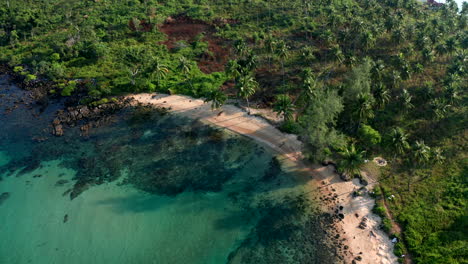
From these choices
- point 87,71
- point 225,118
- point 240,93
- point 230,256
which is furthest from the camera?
point 87,71

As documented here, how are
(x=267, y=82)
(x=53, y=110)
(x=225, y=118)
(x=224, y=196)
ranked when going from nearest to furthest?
(x=224, y=196)
(x=225, y=118)
(x=53, y=110)
(x=267, y=82)

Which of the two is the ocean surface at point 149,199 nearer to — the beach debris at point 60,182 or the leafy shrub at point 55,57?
the beach debris at point 60,182

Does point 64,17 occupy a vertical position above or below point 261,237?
above

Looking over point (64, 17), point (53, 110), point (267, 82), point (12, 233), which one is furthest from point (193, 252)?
point (64, 17)

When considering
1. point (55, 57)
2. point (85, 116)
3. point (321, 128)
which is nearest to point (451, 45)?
point (321, 128)

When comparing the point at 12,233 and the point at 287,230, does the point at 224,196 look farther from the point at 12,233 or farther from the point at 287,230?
the point at 12,233

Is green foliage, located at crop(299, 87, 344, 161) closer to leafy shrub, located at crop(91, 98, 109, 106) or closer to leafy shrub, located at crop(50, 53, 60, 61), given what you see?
leafy shrub, located at crop(91, 98, 109, 106)

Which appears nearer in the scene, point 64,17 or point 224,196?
point 224,196

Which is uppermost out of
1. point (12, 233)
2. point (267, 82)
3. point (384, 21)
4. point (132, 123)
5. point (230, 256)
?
point (384, 21)
